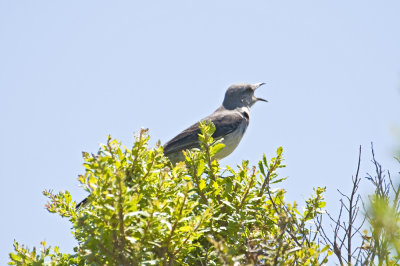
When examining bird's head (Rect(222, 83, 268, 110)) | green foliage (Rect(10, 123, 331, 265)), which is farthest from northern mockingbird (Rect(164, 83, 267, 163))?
green foliage (Rect(10, 123, 331, 265))

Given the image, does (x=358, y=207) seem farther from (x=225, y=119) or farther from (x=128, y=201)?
(x=225, y=119)

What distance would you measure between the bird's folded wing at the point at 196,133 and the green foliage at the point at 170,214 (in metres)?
4.42

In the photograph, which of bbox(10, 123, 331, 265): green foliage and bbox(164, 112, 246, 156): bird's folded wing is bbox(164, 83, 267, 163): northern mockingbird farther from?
bbox(10, 123, 331, 265): green foliage

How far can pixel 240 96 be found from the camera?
10883mm

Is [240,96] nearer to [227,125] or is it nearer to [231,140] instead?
[227,125]

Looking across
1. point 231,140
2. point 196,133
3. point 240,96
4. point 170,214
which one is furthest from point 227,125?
point 170,214

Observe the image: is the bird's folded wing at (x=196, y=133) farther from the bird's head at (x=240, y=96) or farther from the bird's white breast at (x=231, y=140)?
the bird's head at (x=240, y=96)

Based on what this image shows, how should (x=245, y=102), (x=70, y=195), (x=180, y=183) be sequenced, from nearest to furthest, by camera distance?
1. (x=180, y=183)
2. (x=70, y=195)
3. (x=245, y=102)

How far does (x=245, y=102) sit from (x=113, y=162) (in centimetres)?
741

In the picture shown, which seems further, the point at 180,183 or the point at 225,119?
the point at 225,119

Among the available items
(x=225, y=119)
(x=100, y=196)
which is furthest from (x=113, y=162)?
(x=225, y=119)

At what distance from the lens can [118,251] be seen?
3.24 m

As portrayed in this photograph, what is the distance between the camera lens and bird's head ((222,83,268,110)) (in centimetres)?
1080

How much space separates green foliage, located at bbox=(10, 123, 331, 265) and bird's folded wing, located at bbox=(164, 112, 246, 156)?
442 cm
